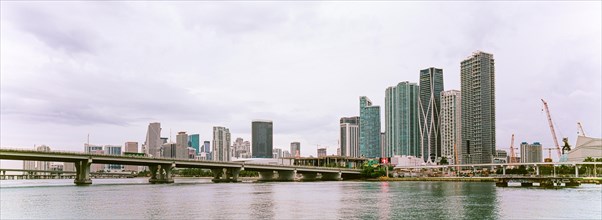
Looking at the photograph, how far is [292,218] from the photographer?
71438 millimetres

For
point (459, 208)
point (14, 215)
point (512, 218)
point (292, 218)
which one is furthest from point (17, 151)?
point (512, 218)

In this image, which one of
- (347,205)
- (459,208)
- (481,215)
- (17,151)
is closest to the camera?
(481,215)

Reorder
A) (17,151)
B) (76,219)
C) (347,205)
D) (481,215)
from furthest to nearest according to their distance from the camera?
(17,151)
(347,205)
(481,215)
(76,219)

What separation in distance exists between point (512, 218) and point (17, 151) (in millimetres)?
140786

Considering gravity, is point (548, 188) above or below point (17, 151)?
below

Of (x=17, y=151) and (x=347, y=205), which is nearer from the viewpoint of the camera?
(x=347, y=205)

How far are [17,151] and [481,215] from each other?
136 meters

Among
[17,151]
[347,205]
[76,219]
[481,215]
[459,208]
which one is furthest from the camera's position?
[17,151]

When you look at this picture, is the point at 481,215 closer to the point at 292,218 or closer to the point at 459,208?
the point at 459,208

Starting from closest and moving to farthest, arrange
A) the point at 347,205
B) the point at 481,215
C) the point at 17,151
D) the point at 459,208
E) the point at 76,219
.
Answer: the point at 76,219
the point at 481,215
the point at 459,208
the point at 347,205
the point at 17,151

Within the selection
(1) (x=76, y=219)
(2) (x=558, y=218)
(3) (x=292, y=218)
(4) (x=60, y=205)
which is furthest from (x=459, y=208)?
(4) (x=60, y=205)

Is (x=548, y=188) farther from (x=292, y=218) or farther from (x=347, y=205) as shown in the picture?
(x=292, y=218)

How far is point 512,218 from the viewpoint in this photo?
7188cm

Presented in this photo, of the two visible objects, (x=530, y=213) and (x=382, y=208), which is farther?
(x=382, y=208)
